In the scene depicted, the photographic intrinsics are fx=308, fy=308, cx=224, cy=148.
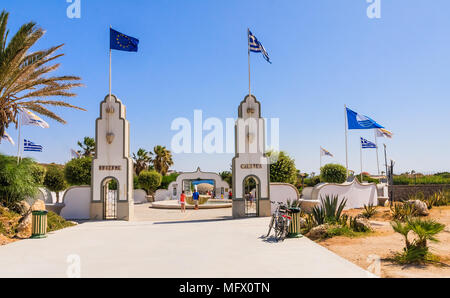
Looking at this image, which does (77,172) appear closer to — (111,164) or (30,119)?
(30,119)

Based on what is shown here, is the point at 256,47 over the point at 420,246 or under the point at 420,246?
over

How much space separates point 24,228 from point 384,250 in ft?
A: 44.2

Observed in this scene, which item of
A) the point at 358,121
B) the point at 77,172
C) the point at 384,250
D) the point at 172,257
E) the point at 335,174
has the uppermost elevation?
the point at 358,121

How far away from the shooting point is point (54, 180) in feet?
97.8

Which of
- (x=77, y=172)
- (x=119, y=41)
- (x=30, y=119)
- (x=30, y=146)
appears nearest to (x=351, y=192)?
(x=119, y=41)

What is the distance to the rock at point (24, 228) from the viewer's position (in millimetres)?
12336

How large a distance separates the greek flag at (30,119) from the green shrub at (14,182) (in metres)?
4.02

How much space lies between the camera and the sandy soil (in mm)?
7164

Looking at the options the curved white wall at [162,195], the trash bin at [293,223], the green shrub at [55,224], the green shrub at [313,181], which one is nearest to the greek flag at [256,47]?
the trash bin at [293,223]

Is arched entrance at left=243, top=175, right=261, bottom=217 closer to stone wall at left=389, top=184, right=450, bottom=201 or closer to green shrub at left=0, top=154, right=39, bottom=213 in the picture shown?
green shrub at left=0, top=154, right=39, bottom=213

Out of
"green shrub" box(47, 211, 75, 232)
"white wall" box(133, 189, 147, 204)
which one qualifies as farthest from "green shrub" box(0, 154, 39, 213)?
"white wall" box(133, 189, 147, 204)

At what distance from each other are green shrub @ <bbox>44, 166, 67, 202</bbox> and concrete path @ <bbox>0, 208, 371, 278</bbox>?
64.1ft

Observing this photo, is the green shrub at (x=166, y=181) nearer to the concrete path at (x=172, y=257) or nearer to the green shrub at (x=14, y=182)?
the green shrub at (x=14, y=182)

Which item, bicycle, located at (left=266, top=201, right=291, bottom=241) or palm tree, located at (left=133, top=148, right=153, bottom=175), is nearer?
bicycle, located at (left=266, top=201, right=291, bottom=241)
